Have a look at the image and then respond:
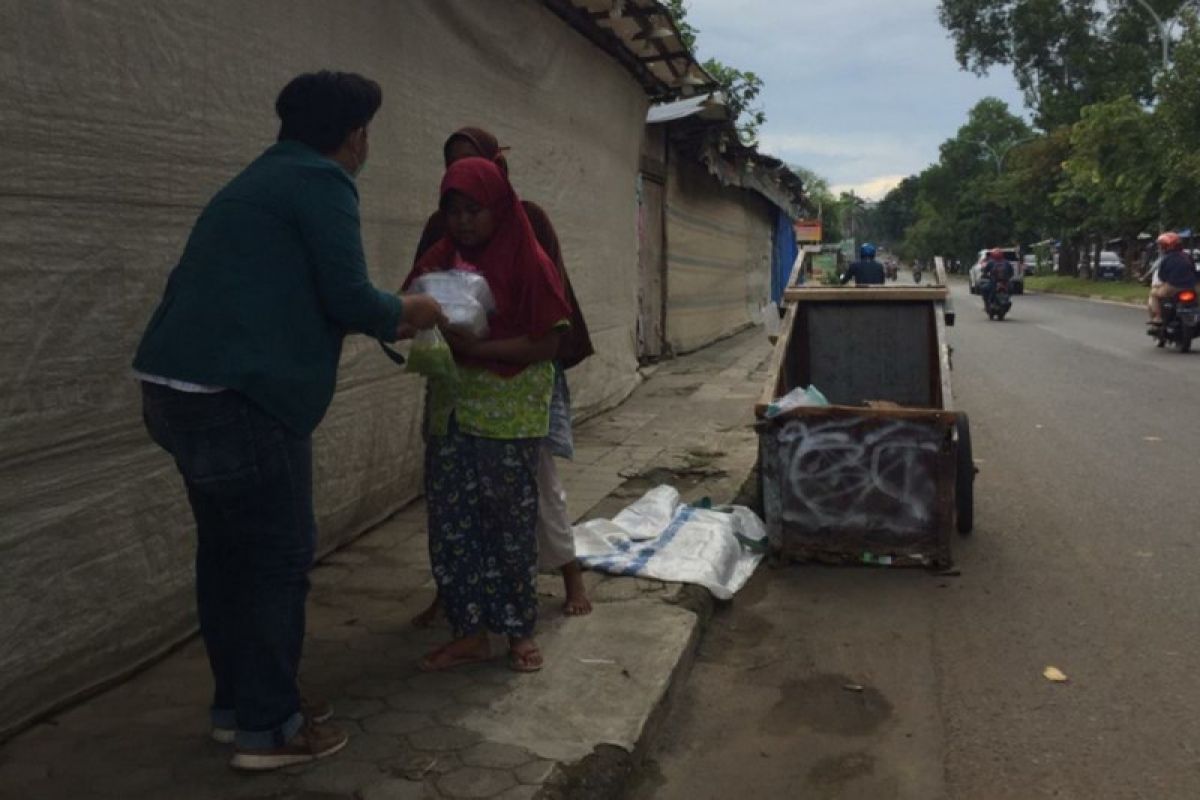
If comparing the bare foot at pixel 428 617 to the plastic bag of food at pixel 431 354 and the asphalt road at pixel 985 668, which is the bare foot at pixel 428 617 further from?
the plastic bag of food at pixel 431 354

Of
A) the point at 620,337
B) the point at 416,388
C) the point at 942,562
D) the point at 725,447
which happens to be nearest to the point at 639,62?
the point at 620,337

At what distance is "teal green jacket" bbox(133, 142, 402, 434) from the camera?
93.0 inches

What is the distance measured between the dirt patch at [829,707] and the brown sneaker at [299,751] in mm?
1348

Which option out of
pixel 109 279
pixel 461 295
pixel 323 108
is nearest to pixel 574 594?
pixel 461 295

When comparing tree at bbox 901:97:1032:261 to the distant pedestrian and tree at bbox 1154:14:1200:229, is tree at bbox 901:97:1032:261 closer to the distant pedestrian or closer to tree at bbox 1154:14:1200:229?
tree at bbox 1154:14:1200:229

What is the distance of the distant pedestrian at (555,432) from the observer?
11.6ft

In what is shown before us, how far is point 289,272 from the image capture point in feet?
8.00

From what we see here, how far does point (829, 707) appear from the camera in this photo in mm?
3396

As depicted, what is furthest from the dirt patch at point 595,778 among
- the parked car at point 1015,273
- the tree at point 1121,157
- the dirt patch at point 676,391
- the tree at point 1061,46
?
the tree at point 1061,46

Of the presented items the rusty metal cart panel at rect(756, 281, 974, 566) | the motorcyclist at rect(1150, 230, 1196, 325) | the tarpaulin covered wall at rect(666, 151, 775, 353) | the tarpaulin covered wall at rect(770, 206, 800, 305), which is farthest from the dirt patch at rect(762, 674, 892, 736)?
the tarpaulin covered wall at rect(770, 206, 800, 305)

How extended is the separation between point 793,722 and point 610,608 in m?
0.92

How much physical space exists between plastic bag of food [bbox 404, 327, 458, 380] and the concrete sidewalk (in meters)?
1.01

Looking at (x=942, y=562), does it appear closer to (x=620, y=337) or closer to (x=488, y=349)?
(x=488, y=349)

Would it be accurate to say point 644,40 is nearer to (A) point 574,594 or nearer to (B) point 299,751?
(A) point 574,594
